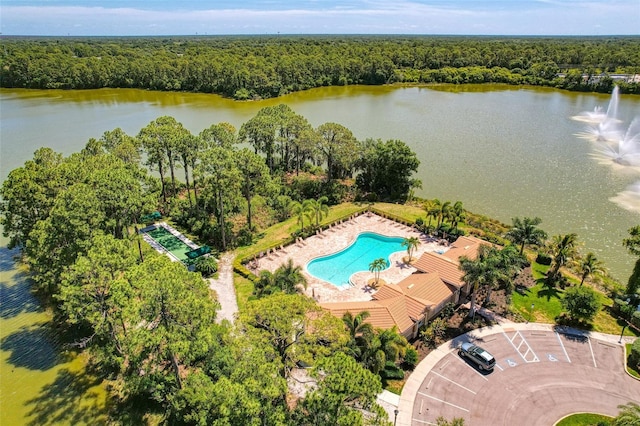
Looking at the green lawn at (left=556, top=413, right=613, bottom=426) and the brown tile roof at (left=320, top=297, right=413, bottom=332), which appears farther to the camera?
the brown tile roof at (left=320, top=297, right=413, bottom=332)

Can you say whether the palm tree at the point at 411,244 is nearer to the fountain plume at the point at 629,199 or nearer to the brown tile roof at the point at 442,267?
the brown tile roof at the point at 442,267

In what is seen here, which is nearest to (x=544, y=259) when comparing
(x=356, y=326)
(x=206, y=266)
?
(x=356, y=326)

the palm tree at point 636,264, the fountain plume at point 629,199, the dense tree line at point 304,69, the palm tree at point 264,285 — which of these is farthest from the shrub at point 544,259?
the dense tree line at point 304,69

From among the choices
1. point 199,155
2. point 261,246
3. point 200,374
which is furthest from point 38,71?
point 200,374

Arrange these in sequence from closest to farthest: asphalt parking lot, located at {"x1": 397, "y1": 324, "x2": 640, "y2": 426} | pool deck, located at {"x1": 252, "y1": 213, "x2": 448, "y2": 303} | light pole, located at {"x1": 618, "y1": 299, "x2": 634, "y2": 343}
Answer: asphalt parking lot, located at {"x1": 397, "y1": 324, "x2": 640, "y2": 426} → light pole, located at {"x1": 618, "y1": 299, "x2": 634, "y2": 343} → pool deck, located at {"x1": 252, "y1": 213, "x2": 448, "y2": 303}

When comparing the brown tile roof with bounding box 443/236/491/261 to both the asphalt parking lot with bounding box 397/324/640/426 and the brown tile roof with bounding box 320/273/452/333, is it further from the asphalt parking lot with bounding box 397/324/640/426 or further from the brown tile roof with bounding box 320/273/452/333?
the asphalt parking lot with bounding box 397/324/640/426

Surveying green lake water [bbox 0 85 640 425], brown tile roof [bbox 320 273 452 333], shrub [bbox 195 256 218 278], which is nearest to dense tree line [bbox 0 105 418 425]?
brown tile roof [bbox 320 273 452 333]

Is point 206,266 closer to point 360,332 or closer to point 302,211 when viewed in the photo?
point 302,211
